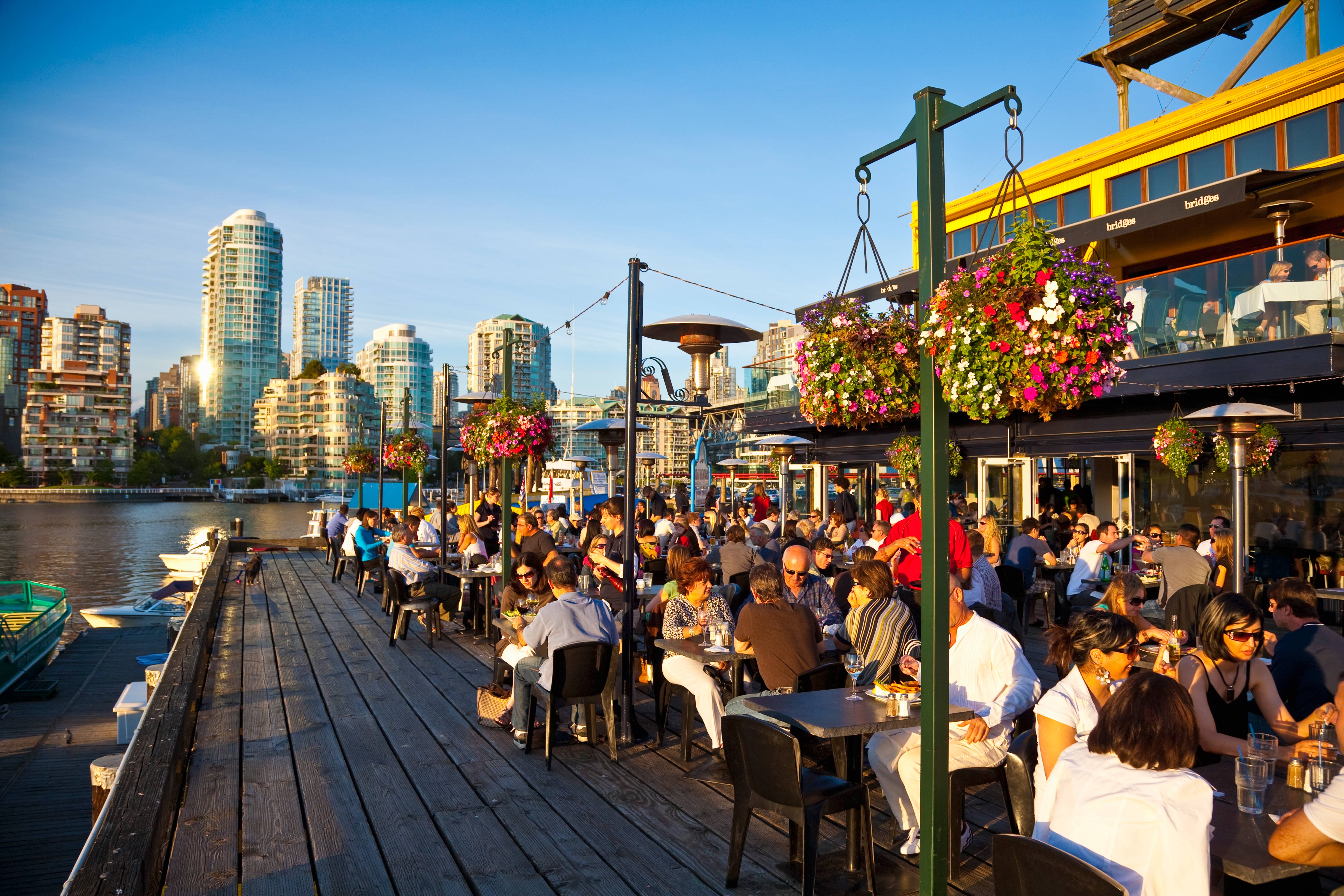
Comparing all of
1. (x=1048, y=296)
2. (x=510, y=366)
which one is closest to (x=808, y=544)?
(x=510, y=366)

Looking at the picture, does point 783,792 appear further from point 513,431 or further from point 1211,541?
point 1211,541

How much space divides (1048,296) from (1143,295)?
1061cm

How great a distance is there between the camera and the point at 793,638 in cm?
493

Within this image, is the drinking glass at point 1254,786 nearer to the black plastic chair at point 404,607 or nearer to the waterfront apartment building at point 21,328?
the black plastic chair at point 404,607

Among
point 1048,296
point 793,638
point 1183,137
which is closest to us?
point 1048,296

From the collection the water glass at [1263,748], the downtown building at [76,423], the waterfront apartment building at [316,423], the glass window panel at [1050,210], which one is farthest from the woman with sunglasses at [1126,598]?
the downtown building at [76,423]

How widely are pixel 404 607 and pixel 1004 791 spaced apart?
6871 mm

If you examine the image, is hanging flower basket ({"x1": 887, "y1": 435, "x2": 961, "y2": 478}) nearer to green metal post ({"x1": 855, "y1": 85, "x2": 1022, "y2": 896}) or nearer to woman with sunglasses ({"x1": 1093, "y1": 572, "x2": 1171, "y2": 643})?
woman with sunglasses ({"x1": 1093, "y1": 572, "x2": 1171, "y2": 643})

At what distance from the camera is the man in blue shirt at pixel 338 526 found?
1588 centimetres

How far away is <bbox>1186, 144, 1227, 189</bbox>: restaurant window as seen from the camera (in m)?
15.0

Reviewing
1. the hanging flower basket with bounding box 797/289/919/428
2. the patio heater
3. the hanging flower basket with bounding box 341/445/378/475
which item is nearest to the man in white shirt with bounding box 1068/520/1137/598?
the patio heater

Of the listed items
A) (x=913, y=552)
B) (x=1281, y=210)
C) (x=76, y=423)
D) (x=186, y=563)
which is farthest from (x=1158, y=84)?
(x=76, y=423)

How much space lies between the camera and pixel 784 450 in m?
15.8

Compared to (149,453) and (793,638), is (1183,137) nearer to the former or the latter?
(793,638)
